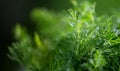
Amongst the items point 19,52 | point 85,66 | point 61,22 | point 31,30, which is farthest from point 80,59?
point 31,30

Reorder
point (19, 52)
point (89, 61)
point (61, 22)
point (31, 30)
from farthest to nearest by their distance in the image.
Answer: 1. point (31, 30)
2. point (61, 22)
3. point (19, 52)
4. point (89, 61)

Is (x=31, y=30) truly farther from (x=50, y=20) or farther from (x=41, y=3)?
(x=50, y=20)

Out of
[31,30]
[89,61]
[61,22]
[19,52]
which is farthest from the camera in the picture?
[31,30]

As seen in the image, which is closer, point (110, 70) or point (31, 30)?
point (110, 70)

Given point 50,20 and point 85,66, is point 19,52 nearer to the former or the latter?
point 85,66

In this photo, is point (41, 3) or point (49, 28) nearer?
point (49, 28)

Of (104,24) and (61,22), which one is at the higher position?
(61,22)

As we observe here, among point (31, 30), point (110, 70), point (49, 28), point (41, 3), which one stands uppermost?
point (41, 3)

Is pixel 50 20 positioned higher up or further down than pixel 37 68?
higher up

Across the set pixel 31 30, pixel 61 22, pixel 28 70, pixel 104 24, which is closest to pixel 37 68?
pixel 28 70
